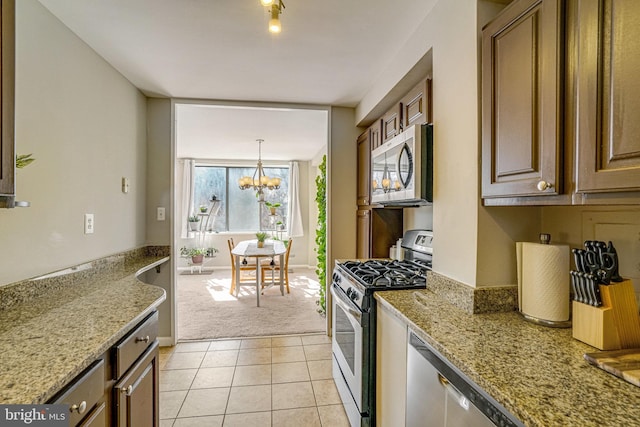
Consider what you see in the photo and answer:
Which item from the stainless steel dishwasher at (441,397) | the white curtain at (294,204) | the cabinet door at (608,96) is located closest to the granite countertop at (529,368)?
the stainless steel dishwasher at (441,397)

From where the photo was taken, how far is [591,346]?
0.97m

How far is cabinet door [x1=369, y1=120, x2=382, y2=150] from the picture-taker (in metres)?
2.63

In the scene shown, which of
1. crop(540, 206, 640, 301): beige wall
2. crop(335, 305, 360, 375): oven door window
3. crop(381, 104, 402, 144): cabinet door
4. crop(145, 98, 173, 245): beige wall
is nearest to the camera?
crop(540, 206, 640, 301): beige wall

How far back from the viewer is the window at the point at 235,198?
271 inches

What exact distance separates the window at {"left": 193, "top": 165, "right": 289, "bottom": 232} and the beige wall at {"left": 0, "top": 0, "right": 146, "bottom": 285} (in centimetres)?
432

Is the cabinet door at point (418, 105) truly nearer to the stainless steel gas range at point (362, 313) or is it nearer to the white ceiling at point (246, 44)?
the white ceiling at point (246, 44)

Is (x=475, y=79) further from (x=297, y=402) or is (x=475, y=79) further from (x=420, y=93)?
(x=297, y=402)

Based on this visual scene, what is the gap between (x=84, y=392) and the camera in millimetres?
949

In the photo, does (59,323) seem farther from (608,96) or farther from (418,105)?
(418,105)

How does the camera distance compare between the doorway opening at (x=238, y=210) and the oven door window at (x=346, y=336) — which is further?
the doorway opening at (x=238, y=210)

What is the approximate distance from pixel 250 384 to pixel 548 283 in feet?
6.71

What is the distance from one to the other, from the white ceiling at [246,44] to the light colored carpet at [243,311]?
91.7 inches

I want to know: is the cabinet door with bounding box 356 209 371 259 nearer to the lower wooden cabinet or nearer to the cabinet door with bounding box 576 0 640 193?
the lower wooden cabinet

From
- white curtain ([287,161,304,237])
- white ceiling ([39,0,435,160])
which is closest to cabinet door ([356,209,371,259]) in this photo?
white ceiling ([39,0,435,160])
